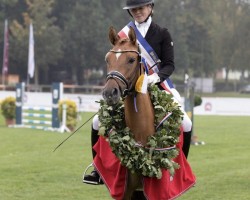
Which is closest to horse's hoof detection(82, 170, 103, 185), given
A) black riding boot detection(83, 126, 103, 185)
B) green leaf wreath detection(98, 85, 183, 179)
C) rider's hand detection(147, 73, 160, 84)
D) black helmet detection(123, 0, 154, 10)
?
black riding boot detection(83, 126, 103, 185)

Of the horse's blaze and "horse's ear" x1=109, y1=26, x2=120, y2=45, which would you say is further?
"horse's ear" x1=109, y1=26, x2=120, y2=45

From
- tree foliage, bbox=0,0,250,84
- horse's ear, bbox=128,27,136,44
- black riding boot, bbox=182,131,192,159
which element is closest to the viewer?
horse's ear, bbox=128,27,136,44

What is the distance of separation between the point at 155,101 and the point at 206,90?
180ft

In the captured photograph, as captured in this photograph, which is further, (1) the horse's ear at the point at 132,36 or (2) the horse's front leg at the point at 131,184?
(2) the horse's front leg at the point at 131,184

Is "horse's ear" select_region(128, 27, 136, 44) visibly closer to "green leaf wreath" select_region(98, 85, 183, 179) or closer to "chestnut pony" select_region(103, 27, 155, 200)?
"chestnut pony" select_region(103, 27, 155, 200)

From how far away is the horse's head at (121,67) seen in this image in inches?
201

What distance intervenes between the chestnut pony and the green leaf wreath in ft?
0.25

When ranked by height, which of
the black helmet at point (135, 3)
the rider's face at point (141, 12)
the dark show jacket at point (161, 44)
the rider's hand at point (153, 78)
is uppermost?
the black helmet at point (135, 3)

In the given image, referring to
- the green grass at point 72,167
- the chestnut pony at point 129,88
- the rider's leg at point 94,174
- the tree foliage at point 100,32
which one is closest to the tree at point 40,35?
the tree foliage at point 100,32

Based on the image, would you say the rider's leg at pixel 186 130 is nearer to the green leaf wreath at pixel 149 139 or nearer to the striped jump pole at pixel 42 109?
the green leaf wreath at pixel 149 139

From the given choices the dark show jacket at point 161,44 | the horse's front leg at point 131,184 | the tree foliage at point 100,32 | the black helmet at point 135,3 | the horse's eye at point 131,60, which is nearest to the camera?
the horse's eye at point 131,60

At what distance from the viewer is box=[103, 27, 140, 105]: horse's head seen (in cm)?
511

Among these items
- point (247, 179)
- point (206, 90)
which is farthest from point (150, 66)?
point (206, 90)

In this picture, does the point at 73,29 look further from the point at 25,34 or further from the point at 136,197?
the point at 136,197
